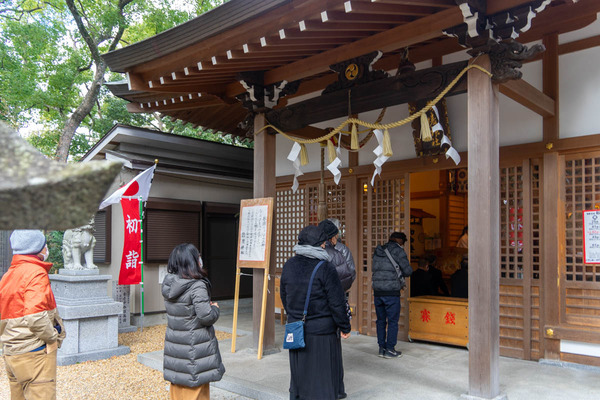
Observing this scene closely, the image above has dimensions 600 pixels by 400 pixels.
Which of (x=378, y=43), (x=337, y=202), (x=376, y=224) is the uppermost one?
(x=378, y=43)

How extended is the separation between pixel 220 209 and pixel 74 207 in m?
9.78

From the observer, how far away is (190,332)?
12.5ft

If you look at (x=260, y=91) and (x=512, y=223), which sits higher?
(x=260, y=91)

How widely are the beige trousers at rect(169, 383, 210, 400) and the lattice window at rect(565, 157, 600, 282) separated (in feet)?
15.2

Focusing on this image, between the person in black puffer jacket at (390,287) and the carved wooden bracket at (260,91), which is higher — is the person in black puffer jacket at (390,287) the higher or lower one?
the lower one

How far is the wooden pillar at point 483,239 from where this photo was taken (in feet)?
14.5

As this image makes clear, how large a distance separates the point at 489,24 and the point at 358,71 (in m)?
1.69

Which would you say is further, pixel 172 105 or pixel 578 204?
pixel 172 105

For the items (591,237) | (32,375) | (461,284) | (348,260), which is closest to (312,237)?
(348,260)

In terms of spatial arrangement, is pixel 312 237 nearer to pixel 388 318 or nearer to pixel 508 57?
pixel 508 57

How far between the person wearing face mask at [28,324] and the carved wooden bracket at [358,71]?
3.95m

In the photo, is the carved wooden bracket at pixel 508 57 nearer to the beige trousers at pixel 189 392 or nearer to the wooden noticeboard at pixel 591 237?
the wooden noticeboard at pixel 591 237

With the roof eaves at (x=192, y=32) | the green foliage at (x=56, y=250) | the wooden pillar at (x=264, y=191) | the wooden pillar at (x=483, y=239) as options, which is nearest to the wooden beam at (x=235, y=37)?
the roof eaves at (x=192, y=32)

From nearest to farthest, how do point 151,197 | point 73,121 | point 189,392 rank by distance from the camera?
point 189,392, point 151,197, point 73,121
